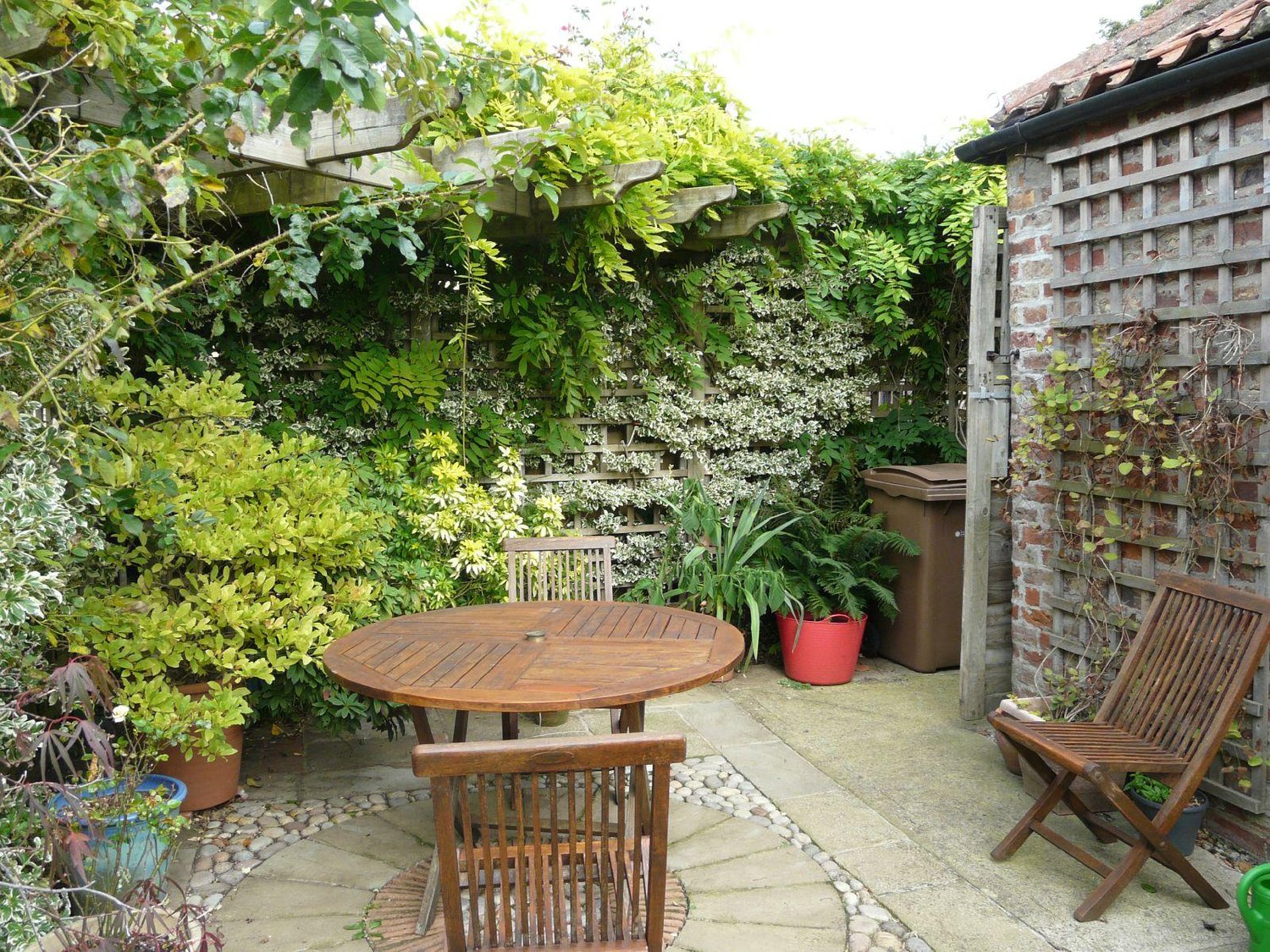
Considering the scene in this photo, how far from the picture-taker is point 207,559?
317 cm

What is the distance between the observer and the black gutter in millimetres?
2873

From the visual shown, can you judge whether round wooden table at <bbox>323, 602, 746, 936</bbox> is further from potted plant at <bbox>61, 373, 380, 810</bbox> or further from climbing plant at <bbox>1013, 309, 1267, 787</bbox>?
climbing plant at <bbox>1013, 309, 1267, 787</bbox>

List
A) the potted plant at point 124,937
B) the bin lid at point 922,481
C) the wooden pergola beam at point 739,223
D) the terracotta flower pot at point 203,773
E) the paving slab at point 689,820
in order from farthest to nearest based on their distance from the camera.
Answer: the wooden pergola beam at point 739,223 < the bin lid at point 922,481 < the terracotta flower pot at point 203,773 < the paving slab at point 689,820 < the potted plant at point 124,937

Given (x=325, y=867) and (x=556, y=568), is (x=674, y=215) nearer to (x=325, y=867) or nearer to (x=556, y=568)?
(x=556, y=568)

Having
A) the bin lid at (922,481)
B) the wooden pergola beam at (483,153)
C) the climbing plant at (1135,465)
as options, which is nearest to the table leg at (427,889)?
the wooden pergola beam at (483,153)

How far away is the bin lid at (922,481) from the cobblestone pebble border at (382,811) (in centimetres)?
198

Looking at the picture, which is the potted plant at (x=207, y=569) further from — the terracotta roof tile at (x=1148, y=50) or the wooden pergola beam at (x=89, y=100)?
the terracotta roof tile at (x=1148, y=50)

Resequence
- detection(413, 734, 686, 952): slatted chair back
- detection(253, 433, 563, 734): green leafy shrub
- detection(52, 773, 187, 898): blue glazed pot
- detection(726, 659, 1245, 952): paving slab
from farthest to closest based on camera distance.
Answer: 1. detection(253, 433, 563, 734): green leafy shrub
2. detection(726, 659, 1245, 952): paving slab
3. detection(52, 773, 187, 898): blue glazed pot
4. detection(413, 734, 686, 952): slatted chair back

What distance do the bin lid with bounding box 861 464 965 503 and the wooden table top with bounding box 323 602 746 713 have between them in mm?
2154

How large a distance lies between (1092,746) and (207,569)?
3264 mm

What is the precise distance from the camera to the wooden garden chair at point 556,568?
3809 mm

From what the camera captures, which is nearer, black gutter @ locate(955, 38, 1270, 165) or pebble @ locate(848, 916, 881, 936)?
pebble @ locate(848, 916, 881, 936)

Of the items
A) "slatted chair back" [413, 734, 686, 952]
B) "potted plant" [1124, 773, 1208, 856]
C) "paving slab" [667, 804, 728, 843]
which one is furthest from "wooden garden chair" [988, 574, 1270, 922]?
"slatted chair back" [413, 734, 686, 952]

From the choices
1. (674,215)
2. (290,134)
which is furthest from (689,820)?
(674,215)
